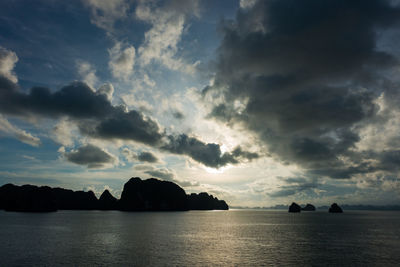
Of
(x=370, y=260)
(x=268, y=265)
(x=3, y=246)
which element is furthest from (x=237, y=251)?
(x=3, y=246)

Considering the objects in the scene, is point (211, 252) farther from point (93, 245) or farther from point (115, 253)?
point (93, 245)

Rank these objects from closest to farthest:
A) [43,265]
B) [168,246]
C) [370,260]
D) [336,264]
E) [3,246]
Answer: [43,265] < [336,264] < [370,260] < [3,246] < [168,246]

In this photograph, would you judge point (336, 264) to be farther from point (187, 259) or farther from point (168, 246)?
point (168, 246)

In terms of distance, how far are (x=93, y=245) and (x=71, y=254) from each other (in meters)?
10.8

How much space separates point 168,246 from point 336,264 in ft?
119

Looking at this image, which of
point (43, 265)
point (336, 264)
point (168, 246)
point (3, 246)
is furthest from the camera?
point (168, 246)

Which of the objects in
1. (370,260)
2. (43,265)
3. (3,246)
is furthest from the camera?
(3,246)

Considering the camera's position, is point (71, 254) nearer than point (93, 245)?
Yes

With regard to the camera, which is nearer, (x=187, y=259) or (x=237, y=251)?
(x=187, y=259)

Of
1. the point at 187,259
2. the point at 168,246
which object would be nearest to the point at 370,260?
the point at 187,259

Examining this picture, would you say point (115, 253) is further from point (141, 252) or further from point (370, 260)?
point (370, 260)

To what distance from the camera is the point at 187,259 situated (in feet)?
152

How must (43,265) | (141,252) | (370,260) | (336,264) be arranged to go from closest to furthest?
(43,265), (336,264), (370,260), (141,252)

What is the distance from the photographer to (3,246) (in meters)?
56.0
